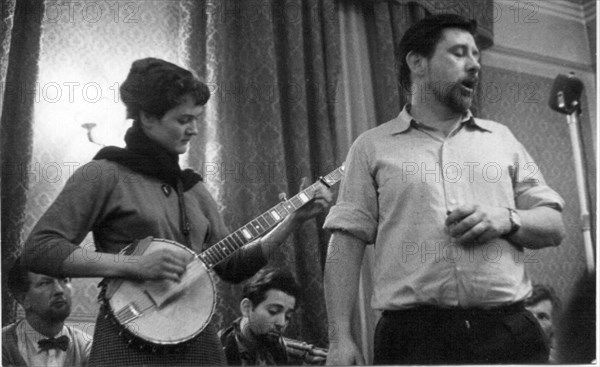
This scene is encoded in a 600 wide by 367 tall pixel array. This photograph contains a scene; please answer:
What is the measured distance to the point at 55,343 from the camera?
207 cm

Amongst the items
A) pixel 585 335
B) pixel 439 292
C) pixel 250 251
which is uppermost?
pixel 250 251

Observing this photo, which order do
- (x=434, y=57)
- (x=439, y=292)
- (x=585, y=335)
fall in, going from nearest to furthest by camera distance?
(x=439, y=292) < (x=434, y=57) < (x=585, y=335)

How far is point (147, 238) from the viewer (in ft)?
6.34

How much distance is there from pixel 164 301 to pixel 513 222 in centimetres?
84

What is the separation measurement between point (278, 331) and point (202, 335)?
12.7 inches

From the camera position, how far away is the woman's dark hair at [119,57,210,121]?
2119mm

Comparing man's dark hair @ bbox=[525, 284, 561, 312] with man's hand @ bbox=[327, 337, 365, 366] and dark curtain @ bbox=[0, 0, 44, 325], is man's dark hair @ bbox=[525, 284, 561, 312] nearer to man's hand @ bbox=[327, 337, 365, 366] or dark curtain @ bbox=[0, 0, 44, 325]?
man's hand @ bbox=[327, 337, 365, 366]

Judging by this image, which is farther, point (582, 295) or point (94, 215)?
point (582, 295)

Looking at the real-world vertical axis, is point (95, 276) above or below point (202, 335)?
above

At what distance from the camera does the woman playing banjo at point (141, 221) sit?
191 centimetres

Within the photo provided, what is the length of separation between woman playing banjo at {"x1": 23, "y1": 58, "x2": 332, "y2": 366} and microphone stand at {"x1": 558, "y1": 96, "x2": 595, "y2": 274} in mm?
933

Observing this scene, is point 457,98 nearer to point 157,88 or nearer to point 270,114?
point 270,114

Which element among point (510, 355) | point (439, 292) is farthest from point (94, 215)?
point (510, 355)

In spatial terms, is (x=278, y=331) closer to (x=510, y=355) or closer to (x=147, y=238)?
(x=147, y=238)
